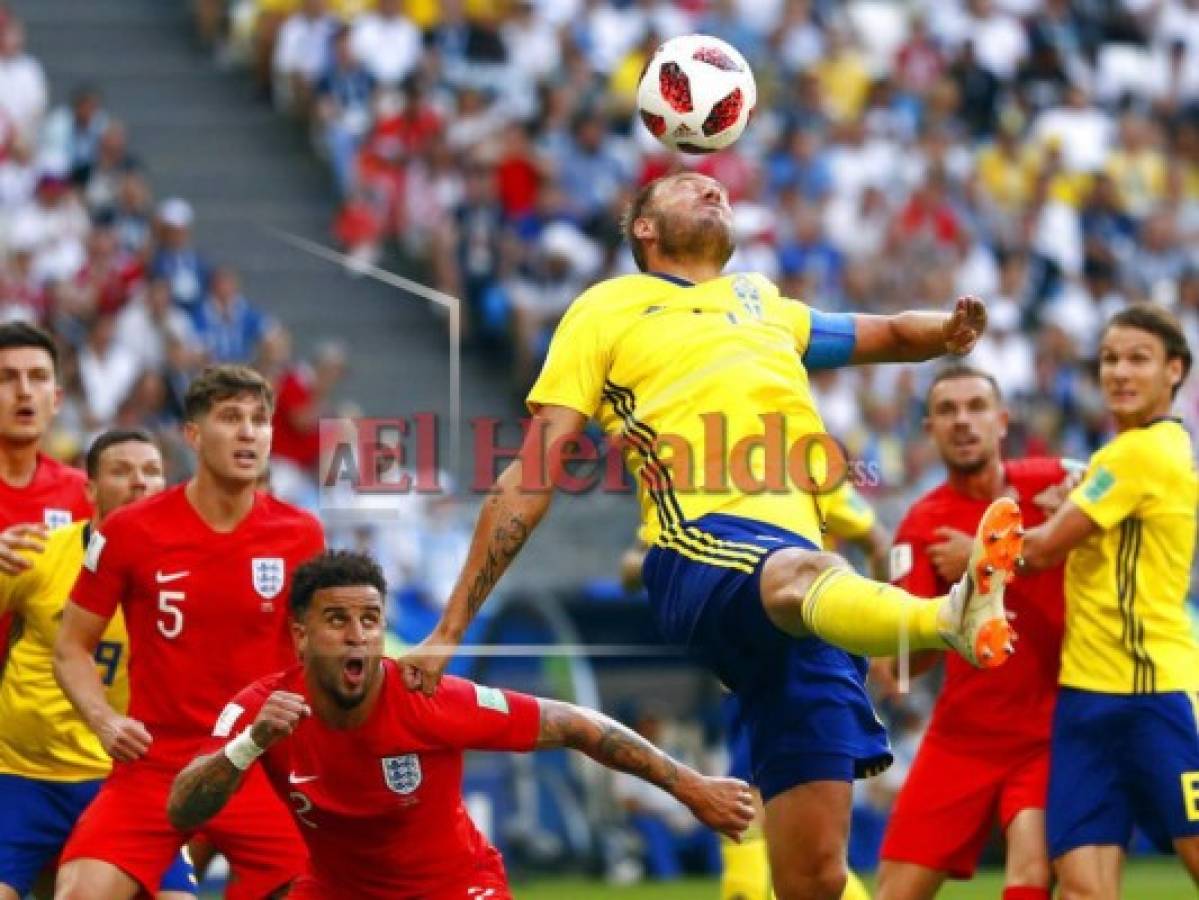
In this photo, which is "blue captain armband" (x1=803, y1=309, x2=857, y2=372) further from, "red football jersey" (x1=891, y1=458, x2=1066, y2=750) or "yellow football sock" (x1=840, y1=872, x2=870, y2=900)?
"yellow football sock" (x1=840, y1=872, x2=870, y2=900)

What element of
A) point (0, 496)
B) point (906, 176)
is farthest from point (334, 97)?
point (0, 496)

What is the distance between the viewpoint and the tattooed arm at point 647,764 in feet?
27.6

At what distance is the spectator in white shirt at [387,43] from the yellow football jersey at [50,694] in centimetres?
1130

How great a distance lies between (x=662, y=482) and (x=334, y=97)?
13177 mm

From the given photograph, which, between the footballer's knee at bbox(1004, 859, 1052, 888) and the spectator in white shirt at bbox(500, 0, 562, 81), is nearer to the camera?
the footballer's knee at bbox(1004, 859, 1052, 888)

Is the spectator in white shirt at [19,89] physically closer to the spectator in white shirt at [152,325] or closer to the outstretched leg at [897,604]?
the spectator in white shirt at [152,325]

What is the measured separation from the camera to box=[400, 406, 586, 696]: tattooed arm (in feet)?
27.2

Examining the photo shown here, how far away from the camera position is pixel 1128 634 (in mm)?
9773

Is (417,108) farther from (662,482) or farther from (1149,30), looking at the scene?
(662,482)

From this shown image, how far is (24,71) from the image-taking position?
1953 centimetres

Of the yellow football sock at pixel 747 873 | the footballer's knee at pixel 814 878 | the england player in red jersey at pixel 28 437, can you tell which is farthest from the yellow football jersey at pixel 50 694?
the footballer's knee at pixel 814 878

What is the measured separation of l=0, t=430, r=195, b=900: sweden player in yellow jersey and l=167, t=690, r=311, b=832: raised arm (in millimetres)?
1574

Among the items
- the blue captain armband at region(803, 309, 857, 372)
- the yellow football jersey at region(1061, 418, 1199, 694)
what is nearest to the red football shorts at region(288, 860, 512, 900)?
the blue captain armband at region(803, 309, 857, 372)

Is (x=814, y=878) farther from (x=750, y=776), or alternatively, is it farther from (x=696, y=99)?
(x=696, y=99)
